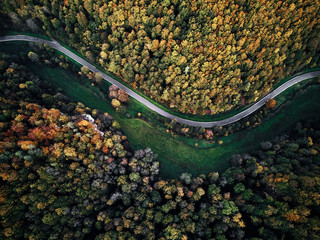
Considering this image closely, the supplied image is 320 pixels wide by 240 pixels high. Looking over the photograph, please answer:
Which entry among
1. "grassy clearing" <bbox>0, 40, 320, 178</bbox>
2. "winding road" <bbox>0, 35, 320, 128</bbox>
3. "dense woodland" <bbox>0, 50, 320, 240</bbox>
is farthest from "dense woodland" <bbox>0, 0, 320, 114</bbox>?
"dense woodland" <bbox>0, 50, 320, 240</bbox>

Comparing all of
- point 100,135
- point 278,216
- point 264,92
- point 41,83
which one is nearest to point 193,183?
point 278,216

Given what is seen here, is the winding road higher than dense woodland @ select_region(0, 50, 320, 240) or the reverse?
higher

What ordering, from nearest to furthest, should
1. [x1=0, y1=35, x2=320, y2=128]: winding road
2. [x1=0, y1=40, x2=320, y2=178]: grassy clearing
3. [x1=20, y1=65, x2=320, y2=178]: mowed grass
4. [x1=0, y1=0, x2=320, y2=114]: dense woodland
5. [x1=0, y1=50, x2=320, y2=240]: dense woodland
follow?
[x1=0, y1=50, x2=320, y2=240]: dense woodland → [x1=0, y1=0, x2=320, y2=114]: dense woodland → [x1=20, y1=65, x2=320, y2=178]: mowed grass → [x1=0, y1=40, x2=320, y2=178]: grassy clearing → [x1=0, y1=35, x2=320, y2=128]: winding road

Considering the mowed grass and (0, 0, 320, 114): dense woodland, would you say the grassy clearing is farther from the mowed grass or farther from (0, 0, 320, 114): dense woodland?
(0, 0, 320, 114): dense woodland

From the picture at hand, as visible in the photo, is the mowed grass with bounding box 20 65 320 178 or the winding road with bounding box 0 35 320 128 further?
the winding road with bounding box 0 35 320 128

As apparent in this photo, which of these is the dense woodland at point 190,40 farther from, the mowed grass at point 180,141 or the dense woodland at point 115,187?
the dense woodland at point 115,187

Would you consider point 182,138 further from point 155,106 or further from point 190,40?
point 190,40

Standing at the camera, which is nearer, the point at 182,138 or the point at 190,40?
the point at 190,40

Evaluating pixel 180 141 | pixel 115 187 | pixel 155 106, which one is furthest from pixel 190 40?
pixel 115 187
